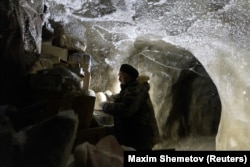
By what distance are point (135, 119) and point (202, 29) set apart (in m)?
1.33

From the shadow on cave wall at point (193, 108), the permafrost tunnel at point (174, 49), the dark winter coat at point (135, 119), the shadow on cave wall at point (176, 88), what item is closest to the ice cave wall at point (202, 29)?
the permafrost tunnel at point (174, 49)

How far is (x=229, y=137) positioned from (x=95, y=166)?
1834mm

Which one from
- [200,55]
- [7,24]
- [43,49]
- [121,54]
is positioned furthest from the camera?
[121,54]

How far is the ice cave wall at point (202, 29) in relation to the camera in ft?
7.81

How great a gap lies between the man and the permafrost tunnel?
713 mm

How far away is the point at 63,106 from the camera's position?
1.52 meters

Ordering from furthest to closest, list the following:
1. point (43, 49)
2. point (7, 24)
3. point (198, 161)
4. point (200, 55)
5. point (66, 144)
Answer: point (200, 55)
point (43, 49)
point (7, 24)
point (198, 161)
point (66, 144)

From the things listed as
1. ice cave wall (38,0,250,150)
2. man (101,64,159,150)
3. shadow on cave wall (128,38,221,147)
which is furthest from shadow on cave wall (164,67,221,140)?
man (101,64,159,150)

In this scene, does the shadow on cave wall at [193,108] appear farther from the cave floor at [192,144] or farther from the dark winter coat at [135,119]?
the dark winter coat at [135,119]

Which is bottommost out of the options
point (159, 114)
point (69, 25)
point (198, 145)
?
point (198, 145)

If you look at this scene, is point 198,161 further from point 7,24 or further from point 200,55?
point 200,55

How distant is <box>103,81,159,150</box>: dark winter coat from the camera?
1.89 meters

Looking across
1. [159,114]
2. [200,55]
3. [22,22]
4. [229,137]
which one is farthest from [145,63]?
[22,22]

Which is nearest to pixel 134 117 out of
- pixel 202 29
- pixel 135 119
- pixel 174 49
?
pixel 135 119
